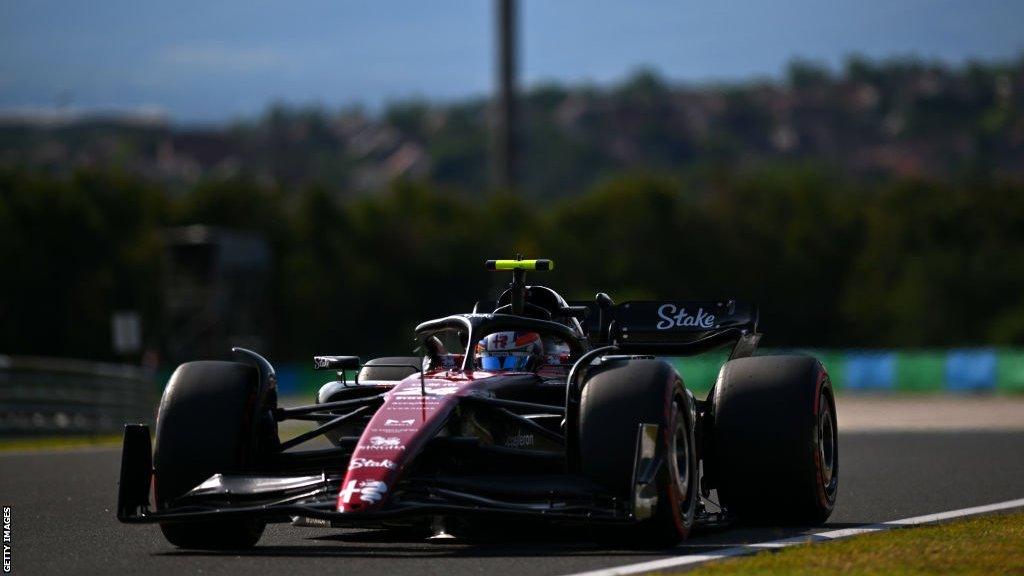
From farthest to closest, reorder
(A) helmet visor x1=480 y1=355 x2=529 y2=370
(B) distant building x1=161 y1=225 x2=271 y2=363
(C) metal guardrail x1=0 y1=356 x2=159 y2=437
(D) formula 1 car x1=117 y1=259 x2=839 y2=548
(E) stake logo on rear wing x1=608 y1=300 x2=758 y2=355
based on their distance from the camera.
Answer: (B) distant building x1=161 y1=225 x2=271 y2=363
(C) metal guardrail x1=0 y1=356 x2=159 y2=437
(E) stake logo on rear wing x1=608 y1=300 x2=758 y2=355
(A) helmet visor x1=480 y1=355 x2=529 y2=370
(D) formula 1 car x1=117 y1=259 x2=839 y2=548

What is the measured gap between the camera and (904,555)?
A: 998 cm

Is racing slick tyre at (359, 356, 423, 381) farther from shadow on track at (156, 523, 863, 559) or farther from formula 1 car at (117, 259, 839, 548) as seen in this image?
shadow on track at (156, 523, 863, 559)

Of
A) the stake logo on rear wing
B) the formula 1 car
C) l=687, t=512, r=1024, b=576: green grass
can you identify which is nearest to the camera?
l=687, t=512, r=1024, b=576: green grass

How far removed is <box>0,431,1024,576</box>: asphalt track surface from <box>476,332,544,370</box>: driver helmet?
1.29 metres

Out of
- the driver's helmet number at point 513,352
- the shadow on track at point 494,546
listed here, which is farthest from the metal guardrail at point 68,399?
the shadow on track at point 494,546

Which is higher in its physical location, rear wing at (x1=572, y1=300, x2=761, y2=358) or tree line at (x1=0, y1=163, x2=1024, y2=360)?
rear wing at (x1=572, y1=300, x2=761, y2=358)

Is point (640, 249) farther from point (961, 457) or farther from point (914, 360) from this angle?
point (961, 457)

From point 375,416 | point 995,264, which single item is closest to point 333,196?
point 995,264

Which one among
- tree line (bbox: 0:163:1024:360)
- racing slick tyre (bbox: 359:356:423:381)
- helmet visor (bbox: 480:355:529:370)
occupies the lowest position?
tree line (bbox: 0:163:1024:360)

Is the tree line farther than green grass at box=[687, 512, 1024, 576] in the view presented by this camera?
Yes

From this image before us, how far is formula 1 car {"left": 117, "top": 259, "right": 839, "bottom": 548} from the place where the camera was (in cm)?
1016

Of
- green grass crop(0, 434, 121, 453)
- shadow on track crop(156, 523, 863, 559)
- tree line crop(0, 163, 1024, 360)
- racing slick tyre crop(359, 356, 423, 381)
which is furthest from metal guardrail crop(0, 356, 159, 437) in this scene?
tree line crop(0, 163, 1024, 360)

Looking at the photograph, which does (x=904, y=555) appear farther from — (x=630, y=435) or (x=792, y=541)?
(x=630, y=435)

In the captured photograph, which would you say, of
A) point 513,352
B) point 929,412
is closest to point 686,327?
point 513,352
